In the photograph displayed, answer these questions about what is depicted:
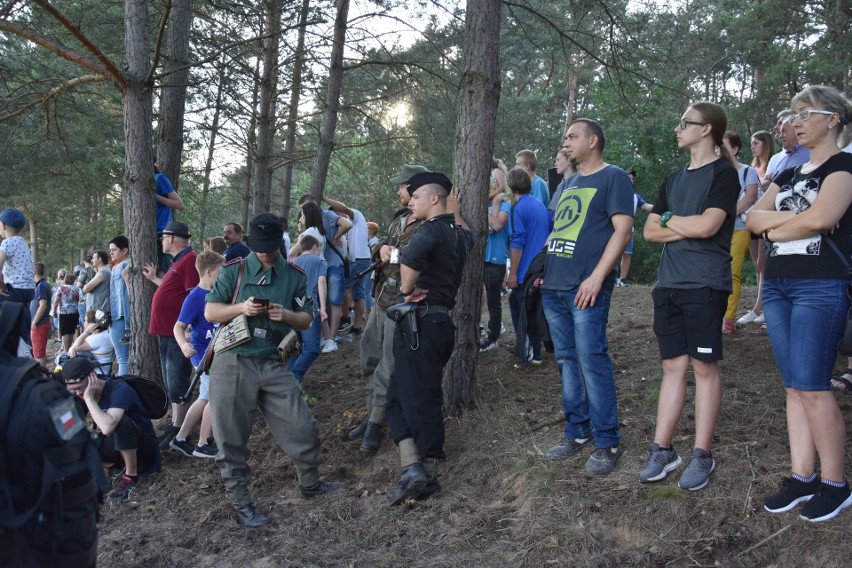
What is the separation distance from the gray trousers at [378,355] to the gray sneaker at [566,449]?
4.40ft

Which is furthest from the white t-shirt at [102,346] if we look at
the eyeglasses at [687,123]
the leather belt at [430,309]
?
the eyeglasses at [687,123]

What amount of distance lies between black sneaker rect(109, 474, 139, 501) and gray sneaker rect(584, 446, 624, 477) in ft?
13.0

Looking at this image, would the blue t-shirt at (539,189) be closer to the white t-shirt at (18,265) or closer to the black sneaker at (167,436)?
the black sneaker at (167,436)

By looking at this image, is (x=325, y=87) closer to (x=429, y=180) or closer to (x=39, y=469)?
Result: (x=429, y=180)

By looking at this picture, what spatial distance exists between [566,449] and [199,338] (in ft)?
11.7

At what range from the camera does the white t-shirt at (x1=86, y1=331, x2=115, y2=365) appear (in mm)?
8367

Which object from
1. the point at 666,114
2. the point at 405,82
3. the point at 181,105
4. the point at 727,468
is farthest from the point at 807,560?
the point at 666,114

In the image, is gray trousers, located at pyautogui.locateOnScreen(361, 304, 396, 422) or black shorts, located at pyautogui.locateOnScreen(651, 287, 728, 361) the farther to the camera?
gray trousers, located at pyautogui.locateOnScreen(361, 304, 396, 422)

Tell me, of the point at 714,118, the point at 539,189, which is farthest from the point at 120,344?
the point at 714,118

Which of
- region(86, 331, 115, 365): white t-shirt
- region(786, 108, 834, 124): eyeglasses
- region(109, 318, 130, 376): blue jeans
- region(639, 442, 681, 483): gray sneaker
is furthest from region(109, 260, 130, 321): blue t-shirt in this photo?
region(786, 108, 834, 124): eyeglasses

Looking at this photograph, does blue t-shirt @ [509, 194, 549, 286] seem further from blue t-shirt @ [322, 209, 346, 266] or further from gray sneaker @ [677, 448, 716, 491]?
gray sneaker @ [677, 448, 716, 491]

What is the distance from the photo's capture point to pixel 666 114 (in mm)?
19266

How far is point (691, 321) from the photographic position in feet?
13.0

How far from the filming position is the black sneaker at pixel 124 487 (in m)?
5.71
